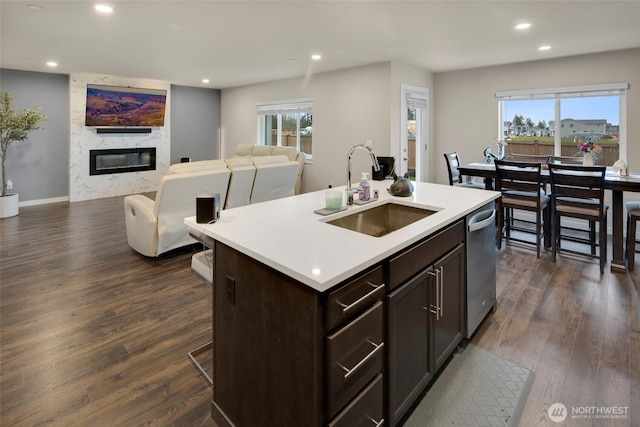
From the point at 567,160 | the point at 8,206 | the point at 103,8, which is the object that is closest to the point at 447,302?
the point at 103,8

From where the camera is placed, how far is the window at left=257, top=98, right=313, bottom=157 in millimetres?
7230

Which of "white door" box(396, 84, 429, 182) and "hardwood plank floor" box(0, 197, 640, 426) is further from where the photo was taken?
"white door" box(396, 84, 429, 182)

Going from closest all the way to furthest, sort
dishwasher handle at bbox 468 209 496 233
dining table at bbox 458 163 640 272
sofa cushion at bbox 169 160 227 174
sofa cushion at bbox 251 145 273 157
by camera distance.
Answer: dishwasher handle at bbox 468 209 496 233 < dining table at bbox 458 163 640 272 < sofa cushion at bbox 169 160 227 174 < sofa cushion at bbox 251 145 273 157

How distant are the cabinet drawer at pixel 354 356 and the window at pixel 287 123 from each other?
19.8 ft

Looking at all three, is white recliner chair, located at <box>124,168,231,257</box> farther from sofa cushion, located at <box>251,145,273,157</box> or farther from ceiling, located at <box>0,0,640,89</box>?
sofa cushion, located at <box>251,145,273,157</box>

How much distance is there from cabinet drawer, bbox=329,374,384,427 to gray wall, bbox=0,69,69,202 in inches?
312

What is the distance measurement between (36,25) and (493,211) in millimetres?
4952

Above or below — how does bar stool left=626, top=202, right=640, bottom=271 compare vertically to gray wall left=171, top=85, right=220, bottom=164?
below

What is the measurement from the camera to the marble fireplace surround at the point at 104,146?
6.98m

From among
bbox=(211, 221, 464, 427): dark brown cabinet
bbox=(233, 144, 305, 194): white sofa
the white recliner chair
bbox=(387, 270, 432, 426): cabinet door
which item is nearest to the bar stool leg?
bbox=(211, 221, 464, 427): dark brown cabinet

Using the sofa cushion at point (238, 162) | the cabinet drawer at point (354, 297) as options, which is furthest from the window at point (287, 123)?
the cabinet drawer at point (354, 297)

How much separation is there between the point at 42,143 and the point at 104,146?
3.36ft

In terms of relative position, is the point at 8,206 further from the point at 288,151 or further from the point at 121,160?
the point at 288,151

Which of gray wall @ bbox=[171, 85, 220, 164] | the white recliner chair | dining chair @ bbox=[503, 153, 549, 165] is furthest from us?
gray wall @ bbox=[171, 85, 220, 164]
